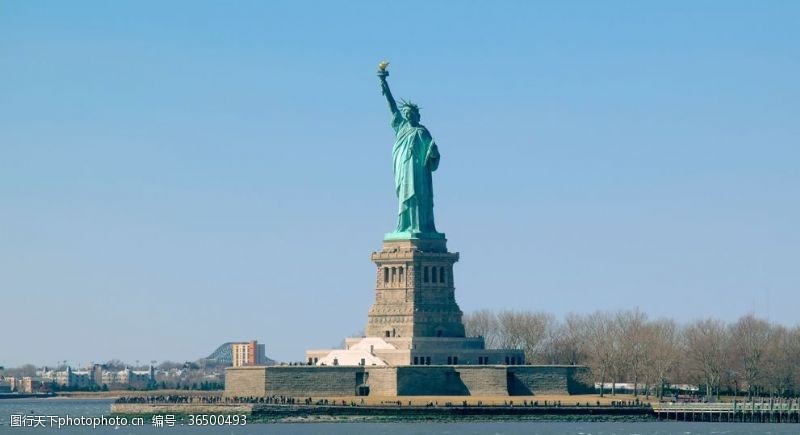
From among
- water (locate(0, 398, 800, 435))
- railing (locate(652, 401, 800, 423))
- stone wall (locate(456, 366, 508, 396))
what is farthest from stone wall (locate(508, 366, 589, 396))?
water (locate(0, 398, 800, 435))

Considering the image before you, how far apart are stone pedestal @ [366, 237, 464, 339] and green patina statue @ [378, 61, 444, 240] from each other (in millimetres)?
1262

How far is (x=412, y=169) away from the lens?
448 feet

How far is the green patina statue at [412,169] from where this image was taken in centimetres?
13625

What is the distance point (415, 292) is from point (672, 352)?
716 inches

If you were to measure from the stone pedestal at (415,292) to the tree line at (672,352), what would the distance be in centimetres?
1102

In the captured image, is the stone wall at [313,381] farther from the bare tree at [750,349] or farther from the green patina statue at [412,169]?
the bare tree at [750,349]

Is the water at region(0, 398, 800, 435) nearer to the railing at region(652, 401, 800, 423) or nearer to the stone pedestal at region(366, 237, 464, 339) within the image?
the railing at region(652, 401, 800, 423)

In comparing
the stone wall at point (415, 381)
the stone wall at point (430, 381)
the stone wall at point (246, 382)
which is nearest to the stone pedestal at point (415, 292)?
the stone wall at point (430, 381)

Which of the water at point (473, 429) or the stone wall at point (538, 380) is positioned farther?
the stone wall at point (538, 380)

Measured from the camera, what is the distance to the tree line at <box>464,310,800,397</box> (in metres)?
139

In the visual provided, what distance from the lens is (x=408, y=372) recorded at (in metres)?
128

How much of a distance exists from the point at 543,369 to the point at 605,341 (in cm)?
1284

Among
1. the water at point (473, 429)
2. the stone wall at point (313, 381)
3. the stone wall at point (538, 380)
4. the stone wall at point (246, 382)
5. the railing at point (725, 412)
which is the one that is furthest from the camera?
the stone wall at point (246, 382)

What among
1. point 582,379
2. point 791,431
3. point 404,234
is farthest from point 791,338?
point 791,431
